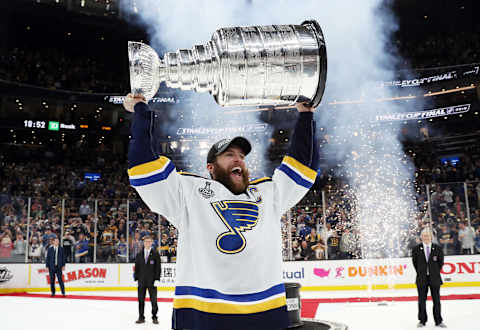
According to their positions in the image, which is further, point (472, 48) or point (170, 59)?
point (472, 48)

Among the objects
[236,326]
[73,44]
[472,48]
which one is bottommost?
[236,326]

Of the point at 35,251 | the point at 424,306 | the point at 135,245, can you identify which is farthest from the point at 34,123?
the point at 424,306

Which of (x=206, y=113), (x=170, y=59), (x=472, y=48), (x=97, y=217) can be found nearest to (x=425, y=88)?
(x=472, y=48)

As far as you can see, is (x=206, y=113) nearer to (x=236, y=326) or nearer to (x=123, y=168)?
(x=123, y=168)

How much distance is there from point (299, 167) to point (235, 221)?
16.8 inches

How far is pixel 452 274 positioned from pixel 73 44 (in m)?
20.5

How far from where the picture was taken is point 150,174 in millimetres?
1515

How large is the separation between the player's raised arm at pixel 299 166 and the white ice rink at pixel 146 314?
5.22 m

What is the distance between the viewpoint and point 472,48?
18.8 meters

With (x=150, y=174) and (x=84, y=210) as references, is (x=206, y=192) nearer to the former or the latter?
(x=150, y=174)

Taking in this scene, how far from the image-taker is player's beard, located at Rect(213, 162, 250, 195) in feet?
5.58

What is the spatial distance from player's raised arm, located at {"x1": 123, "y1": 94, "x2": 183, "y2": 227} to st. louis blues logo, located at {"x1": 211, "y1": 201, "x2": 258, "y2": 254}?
15 cm

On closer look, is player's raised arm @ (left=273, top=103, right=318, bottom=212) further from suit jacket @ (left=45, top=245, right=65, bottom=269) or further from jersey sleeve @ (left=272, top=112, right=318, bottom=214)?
suit jacket @ (left=45, top=245, right=65, bottom=269)

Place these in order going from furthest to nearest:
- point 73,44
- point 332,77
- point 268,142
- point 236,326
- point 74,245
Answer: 1. point 73,44
2. point 268,142
3. point 332,77
4. point 74,245
5. point 236,326
